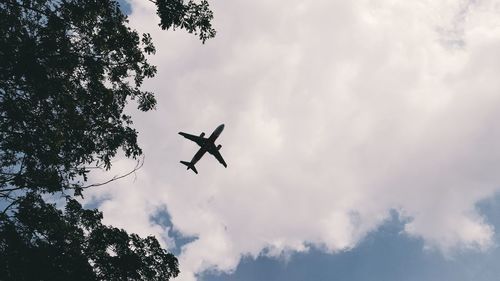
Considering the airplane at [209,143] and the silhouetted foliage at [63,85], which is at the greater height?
the airplane at [209,143]

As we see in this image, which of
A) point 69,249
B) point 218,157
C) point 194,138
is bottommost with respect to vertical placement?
point 69,249

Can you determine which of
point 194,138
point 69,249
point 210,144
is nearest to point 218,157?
point 210,144

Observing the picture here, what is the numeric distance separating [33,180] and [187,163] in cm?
2334

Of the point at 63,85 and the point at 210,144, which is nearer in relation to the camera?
the point at 63,85

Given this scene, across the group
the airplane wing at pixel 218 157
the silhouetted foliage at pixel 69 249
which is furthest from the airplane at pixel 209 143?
the silhouetted foliage at pixel 69 249

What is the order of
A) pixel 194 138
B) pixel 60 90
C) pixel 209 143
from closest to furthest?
pixel 60 90
pixel 194 138
pixel 209 143

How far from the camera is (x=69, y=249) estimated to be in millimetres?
15188

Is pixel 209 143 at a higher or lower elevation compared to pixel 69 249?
higher

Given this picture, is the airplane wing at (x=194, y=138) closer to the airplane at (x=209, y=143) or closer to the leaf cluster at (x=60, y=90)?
the airplane at (x=209, y=143)

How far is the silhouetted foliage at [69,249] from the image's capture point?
13.7 meters

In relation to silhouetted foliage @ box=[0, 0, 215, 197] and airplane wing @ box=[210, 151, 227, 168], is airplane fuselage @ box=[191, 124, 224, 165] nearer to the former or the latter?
airplane wing @ box=[210, 151, 227, 168]

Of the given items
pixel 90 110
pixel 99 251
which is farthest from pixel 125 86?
pixel 99 251

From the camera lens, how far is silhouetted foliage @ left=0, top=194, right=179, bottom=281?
45.1ft

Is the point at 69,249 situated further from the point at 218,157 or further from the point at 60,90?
the point at 218,157
